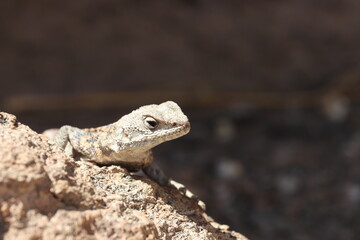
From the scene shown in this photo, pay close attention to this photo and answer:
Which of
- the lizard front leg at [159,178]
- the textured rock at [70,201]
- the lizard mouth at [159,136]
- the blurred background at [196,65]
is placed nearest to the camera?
the textured rock at [70,201]

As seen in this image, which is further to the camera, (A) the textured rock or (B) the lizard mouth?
(B) the lizard mouth

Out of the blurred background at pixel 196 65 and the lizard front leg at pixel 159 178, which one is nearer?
the lizard front leg at pixel 159 178

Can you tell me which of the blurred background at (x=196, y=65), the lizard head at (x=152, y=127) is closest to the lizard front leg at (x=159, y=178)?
the lizard head at (x=152, y=127)

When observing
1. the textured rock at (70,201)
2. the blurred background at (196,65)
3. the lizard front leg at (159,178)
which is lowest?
the textured rock at (70,201)

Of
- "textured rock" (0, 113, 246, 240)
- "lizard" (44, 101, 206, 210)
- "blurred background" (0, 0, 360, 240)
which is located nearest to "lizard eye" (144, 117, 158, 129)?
"lizard" (44, 101, 206, 210)

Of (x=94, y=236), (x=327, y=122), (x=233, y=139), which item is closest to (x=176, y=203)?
(x=94, y=236)

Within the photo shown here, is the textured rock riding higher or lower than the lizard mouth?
lower

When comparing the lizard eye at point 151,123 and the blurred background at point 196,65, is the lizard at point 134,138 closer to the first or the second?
the lizard eye at point 151,123

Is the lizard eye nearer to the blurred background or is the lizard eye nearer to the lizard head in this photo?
the lizard head

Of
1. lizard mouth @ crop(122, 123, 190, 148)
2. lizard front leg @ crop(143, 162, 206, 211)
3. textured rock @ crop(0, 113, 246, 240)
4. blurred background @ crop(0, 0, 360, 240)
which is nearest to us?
textured rock @ crop(0, 113, 246, 240)
